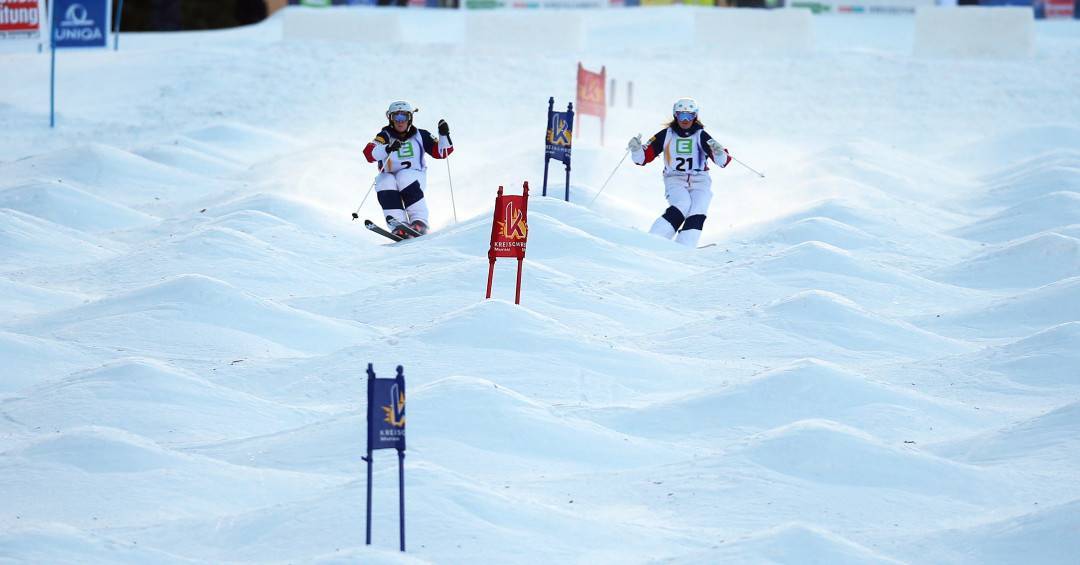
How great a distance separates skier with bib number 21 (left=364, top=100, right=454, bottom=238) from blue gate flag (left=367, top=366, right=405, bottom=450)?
24.5ft

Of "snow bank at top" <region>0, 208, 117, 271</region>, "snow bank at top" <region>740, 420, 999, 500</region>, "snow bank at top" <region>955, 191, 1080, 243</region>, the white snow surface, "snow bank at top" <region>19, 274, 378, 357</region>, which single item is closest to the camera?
the white snow surface

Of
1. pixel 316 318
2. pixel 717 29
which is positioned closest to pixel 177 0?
pixel 717 29

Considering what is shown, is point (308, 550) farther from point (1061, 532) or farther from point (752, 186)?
point (752, 186)

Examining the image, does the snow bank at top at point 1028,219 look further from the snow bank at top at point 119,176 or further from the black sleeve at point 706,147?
the snow bank at top at point 119,176

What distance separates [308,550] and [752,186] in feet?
37.5

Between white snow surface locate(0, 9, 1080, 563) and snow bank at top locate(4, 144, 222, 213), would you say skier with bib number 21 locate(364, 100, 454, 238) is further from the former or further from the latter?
snow bank at top locate(4, 144, 222, 213)

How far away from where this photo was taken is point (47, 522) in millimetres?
6453

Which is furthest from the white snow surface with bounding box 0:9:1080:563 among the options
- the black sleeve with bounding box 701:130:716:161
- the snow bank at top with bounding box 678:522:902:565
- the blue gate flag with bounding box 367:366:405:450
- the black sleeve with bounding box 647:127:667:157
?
the black sleeve with bounding box 647:127:667:157

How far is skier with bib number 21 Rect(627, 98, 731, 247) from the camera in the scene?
43.2 ft

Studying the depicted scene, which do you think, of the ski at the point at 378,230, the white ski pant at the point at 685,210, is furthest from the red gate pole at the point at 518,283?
the white ski pant at the point at 685,210

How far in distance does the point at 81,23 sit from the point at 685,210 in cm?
1027

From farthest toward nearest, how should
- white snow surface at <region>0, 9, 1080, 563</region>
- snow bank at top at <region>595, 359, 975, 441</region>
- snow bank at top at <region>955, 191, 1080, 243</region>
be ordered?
snow bank at top at <region>955, 191, 1080, 243</region> → snow bank at top at <region>595, 359, 975, 441</region> → white snow surface at <region>0, 9, 1080, 563</region>

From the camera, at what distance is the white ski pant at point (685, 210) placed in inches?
517

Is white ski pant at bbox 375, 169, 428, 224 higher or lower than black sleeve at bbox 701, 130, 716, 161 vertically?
lower
